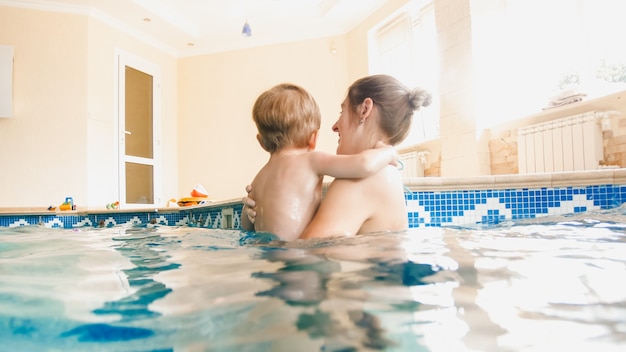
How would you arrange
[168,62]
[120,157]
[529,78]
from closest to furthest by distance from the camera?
[529,78]
[120,157]
[168,62]

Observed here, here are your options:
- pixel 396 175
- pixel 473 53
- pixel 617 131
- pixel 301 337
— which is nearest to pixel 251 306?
pixel 301 337

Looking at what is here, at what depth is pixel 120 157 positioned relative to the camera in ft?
26.2

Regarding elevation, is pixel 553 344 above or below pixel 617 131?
below

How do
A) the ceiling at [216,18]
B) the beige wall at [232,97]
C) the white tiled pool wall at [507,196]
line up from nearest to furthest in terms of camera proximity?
the white tiled pool wall at [507,196]
the ceiling at [216,18]
the beige wall at [232,97]

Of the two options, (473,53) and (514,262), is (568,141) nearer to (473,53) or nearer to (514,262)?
(473,53)

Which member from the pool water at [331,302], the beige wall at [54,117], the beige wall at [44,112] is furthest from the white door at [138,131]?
the pool water at [331,302]

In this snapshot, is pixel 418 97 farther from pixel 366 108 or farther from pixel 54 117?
pixel 54 117

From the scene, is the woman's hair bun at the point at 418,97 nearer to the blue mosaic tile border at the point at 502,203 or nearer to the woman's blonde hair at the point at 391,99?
the woman's blonde hair at the point at 391,99

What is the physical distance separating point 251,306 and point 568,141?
4.84 m

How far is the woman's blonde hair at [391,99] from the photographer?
214cm

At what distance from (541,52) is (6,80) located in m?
7.24

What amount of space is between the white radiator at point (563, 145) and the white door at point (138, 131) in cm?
615

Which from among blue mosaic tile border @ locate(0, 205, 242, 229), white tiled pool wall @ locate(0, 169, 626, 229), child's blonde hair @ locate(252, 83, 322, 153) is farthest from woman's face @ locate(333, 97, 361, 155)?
blue mosaic tile border @ locate(0, 205, 242, 229)

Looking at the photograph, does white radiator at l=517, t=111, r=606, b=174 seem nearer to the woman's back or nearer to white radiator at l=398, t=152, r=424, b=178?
white radiator at l=398, t=152, r=424, b=178
